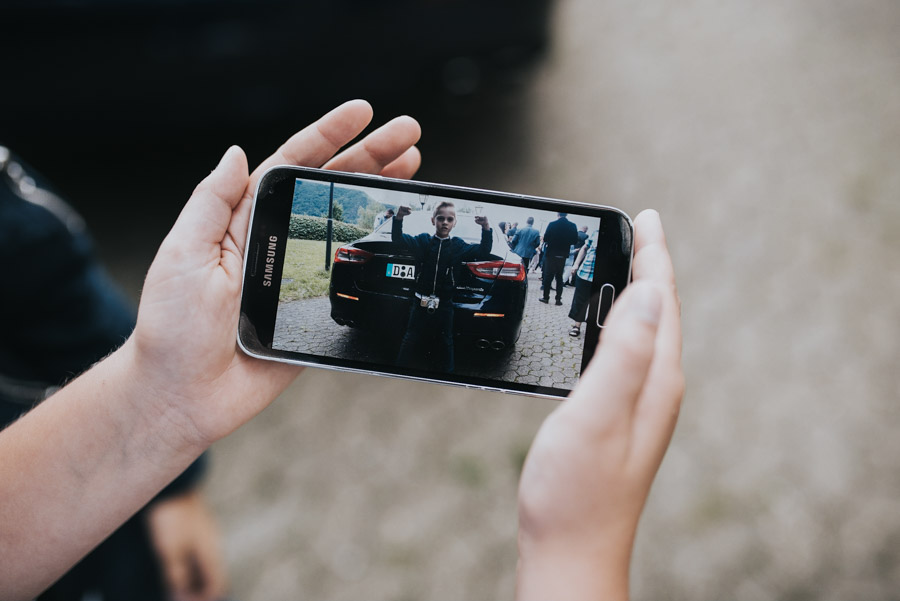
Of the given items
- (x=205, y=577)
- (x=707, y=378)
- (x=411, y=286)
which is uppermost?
(x=411, y=286)

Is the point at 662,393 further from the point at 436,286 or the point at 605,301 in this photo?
the point at 436,286

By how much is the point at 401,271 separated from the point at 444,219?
165 millimetres

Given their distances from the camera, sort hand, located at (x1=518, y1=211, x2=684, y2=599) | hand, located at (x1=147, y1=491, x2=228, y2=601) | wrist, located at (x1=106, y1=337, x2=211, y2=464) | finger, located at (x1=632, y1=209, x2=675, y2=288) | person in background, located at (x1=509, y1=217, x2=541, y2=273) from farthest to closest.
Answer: hand, located at (x1=147, y1=491, x2=228, y2=601) < person in background, located at (x1=509, y1=217, x2=541, y2=273) < wrist, located at (x1=106, y1=337, x2=211, y2=464) < finger, located at (x1=632, y1=209, x2=675, y2=288) < hand, located at (x1=518, y1=211, x2=684, y2=599)

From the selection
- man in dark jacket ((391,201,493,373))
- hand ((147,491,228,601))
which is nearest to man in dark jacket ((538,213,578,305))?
man in dark jacket ((391,201,493,373))

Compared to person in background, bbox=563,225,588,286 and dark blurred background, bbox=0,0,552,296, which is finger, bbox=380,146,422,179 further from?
dark blurred background, bbox=0,0,552,296

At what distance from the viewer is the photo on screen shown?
4.51 feet

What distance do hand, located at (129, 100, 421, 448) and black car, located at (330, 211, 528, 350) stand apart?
9.4 inches

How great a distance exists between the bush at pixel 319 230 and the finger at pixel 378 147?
178 millimetres

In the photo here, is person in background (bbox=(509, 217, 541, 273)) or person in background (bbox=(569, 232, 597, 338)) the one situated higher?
person in background (bbox=(509, 217, 541, 273))

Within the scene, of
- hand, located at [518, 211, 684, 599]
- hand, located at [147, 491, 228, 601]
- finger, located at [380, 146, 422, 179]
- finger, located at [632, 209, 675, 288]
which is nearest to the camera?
hand, located at [518, 211, 684, 599]

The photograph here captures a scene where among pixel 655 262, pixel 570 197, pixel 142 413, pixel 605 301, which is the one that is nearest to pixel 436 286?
pixel 605 301

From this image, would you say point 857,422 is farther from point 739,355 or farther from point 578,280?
point 578,280

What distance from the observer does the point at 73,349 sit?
153 cm

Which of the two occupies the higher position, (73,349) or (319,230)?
(319,230)
